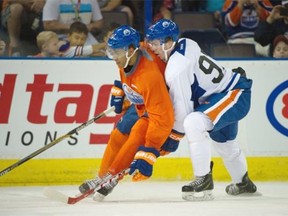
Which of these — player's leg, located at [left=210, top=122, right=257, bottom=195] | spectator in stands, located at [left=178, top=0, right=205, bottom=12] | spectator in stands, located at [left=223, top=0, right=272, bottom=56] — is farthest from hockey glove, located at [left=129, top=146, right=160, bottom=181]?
spectator in stands, located at [left=178, top=0, right=205, bottom=12]

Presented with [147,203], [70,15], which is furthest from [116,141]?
[70,15]

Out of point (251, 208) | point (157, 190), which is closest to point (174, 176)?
point (157, 190)

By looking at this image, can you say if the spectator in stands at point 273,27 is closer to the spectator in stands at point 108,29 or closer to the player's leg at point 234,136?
the spectator in stands at point 108,29

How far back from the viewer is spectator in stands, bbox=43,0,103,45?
24.7 ft

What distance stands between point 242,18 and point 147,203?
8.71 feet

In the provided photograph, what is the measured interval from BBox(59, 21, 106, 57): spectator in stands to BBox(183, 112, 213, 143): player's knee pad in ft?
5.62

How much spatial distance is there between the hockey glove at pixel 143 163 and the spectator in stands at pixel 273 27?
2.33m

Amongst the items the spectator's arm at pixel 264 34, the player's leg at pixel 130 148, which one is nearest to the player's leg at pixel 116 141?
the player's leg at pixel 130 148

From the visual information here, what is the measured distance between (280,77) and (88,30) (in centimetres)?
156

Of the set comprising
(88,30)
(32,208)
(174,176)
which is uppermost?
(88,30)

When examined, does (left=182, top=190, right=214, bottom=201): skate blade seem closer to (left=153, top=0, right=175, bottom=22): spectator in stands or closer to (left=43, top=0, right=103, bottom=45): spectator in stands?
(left=43, top=0, right=103, bottom=45): spectator in stands

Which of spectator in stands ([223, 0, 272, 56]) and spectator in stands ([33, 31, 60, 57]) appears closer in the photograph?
spectator in stands ([33, 31, 60, 57])

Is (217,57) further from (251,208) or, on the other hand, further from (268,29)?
(251,208)

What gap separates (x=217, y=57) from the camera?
24.5ft
